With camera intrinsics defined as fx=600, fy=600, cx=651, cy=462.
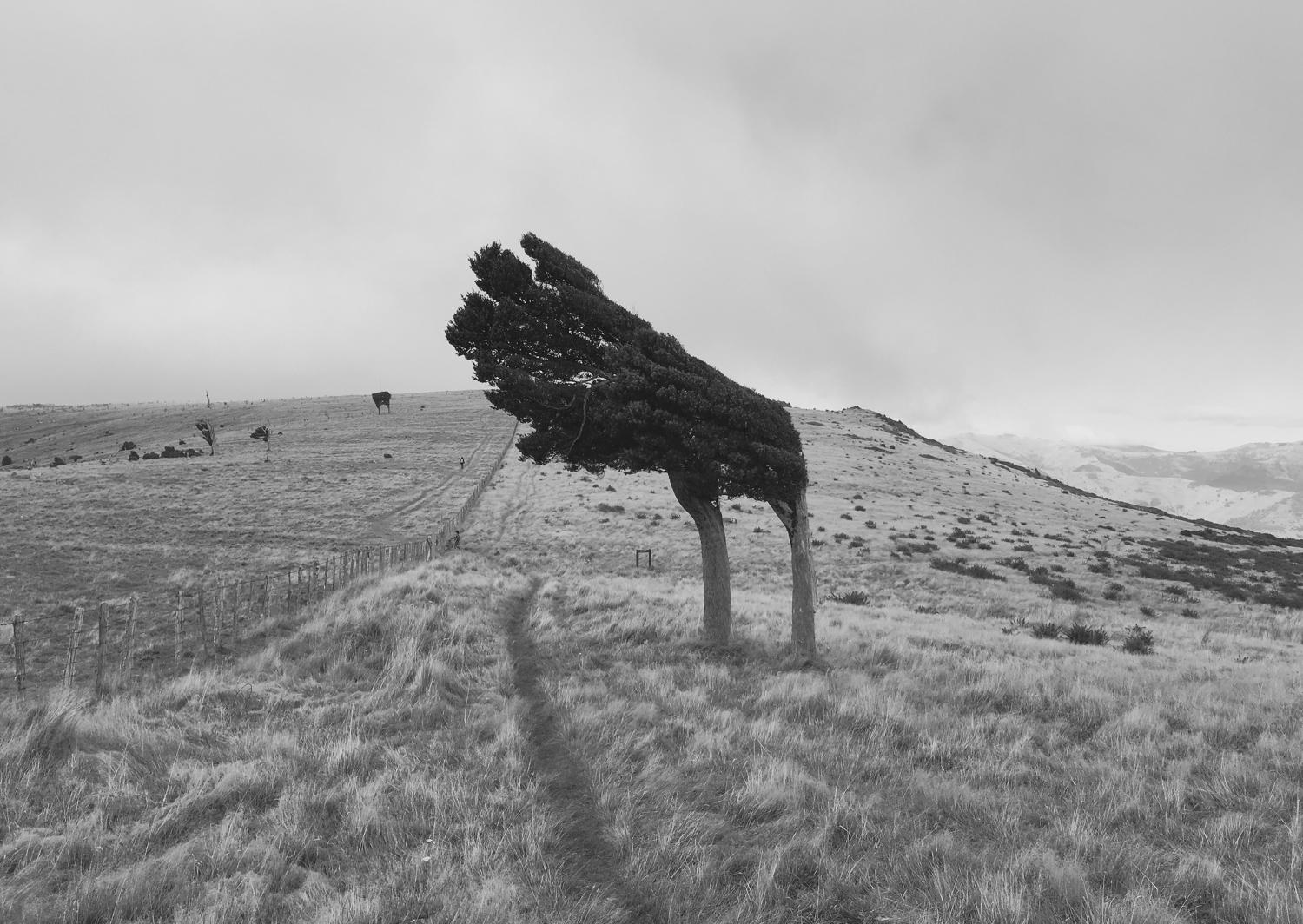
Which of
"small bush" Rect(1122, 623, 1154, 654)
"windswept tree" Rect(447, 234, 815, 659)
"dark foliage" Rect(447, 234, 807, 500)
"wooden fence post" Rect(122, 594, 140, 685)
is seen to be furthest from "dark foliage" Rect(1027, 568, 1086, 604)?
"wooden fence post" Rect(122, 594, 140, 685)

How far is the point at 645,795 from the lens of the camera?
21.1 feet

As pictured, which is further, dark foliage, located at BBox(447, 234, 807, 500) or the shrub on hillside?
the shrub on hillside

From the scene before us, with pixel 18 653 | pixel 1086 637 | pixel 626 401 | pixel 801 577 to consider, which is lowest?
pixel 1086 637

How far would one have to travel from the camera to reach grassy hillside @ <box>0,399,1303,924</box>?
4.75 meters

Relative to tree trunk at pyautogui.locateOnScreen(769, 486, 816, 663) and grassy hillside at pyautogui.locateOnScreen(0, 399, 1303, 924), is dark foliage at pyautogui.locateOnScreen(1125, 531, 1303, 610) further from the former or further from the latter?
tree trunk at pyautogui.locateOnScreen(769, 486, 816, 663)

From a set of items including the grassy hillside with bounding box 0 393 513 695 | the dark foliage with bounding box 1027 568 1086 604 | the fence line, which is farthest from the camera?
the dark foliage with bounding box 1027 568 1086 604

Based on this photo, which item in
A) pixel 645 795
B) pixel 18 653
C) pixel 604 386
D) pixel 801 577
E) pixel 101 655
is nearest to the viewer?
pixel 645 795

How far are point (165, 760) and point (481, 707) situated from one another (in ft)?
12.3

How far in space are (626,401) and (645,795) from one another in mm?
7592

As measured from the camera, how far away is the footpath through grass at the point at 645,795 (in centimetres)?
471

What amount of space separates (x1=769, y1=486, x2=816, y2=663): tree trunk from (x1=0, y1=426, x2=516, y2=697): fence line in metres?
11.9

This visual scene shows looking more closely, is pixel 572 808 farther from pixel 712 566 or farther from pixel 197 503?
pixel 197 503

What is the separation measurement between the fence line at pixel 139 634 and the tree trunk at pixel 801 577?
11915 mm

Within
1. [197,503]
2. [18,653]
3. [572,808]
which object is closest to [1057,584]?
[572,808]
